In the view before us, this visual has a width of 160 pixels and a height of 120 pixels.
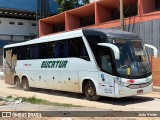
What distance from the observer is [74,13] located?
123 feet

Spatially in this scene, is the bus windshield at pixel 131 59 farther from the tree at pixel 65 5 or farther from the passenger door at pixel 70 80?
the tree at pixel 65 5

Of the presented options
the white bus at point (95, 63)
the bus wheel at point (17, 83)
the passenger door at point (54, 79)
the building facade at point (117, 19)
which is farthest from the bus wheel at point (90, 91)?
the bus wheel at point (17, 83)

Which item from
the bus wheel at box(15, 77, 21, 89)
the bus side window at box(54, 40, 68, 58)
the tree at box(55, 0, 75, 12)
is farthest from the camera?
the tree at box(55, 0, 75, 12)

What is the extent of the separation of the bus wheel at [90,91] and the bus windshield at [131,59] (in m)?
1.83

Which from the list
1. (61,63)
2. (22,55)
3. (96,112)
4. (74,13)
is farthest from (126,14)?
(96,112)

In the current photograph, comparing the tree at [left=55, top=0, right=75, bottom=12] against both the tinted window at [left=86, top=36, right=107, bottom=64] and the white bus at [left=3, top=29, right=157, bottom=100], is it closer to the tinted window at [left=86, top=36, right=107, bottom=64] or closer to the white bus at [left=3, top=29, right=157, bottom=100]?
the white bus at [left=3, top=29, right=157, bottom=100]

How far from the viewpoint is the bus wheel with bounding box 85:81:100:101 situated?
15.6 meters

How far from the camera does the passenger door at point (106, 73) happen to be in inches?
573

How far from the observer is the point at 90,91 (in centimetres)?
1586

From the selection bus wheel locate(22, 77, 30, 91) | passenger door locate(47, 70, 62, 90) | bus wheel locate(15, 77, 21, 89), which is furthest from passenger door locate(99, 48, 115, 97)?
bus wheel locate(15, 77, 21, 89)

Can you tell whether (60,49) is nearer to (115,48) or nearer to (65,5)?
(115,48)

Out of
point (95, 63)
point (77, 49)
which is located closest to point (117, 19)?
point (77, 49)

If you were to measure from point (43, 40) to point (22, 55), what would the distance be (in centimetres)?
319

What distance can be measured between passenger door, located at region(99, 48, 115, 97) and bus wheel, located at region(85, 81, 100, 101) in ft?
2.25
